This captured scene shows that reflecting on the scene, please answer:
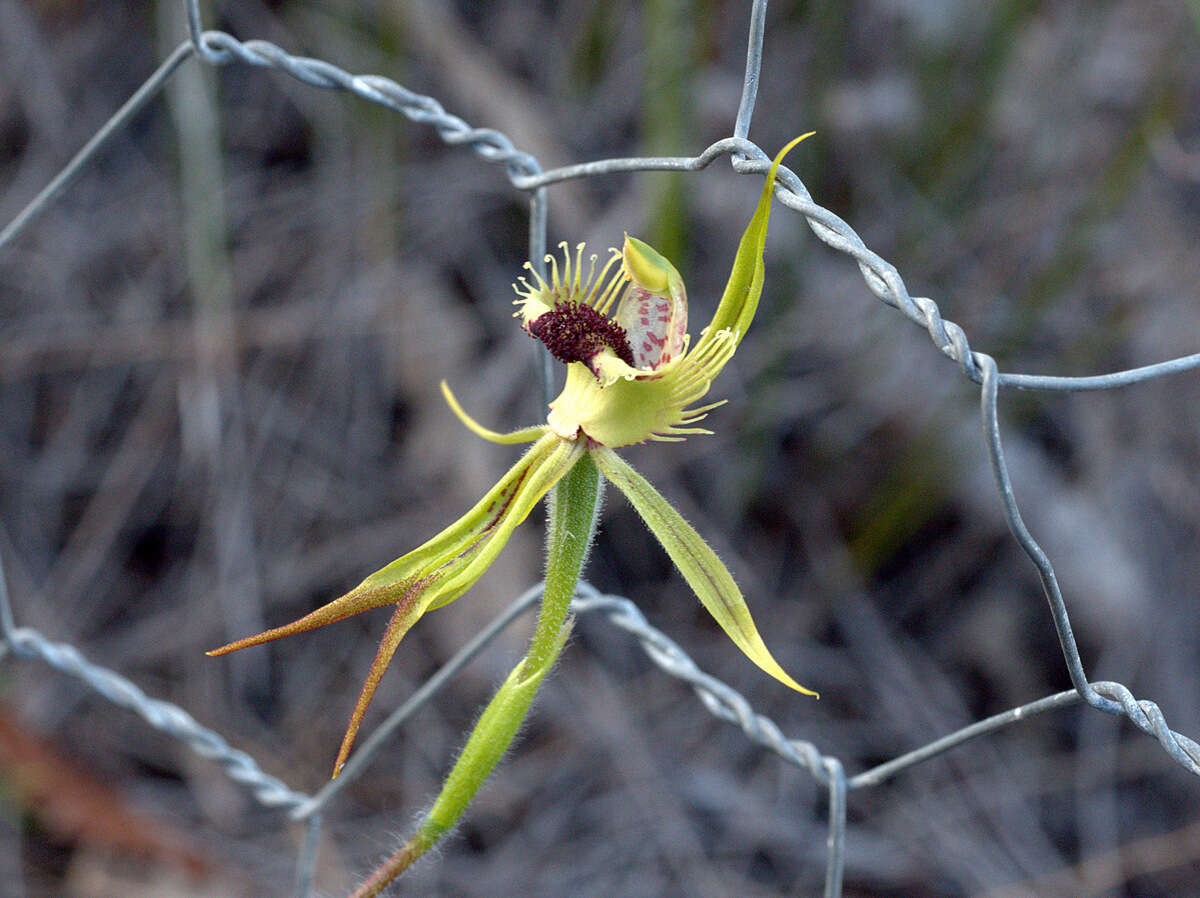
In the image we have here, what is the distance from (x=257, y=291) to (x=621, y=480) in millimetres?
1662

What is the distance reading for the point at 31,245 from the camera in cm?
209

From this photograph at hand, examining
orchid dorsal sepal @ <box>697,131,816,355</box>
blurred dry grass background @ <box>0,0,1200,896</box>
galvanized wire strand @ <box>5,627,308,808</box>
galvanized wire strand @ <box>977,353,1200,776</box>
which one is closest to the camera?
galvanized wire strand @ <box>977,353,1200,776</box>

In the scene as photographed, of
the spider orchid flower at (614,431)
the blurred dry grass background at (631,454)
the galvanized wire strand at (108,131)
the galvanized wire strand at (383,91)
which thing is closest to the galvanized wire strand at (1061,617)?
the spider orchid flower at (614,431)

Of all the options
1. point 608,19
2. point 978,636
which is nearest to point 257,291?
point 608,19

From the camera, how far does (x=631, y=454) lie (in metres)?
1.90

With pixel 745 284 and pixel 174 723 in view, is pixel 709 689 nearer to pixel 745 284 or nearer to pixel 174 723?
pixel 745 284

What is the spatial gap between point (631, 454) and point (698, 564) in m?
1.24

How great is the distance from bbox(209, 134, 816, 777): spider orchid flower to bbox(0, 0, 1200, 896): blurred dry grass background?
Result: 74cm

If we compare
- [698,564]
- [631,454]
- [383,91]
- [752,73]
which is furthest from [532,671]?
[631,454]

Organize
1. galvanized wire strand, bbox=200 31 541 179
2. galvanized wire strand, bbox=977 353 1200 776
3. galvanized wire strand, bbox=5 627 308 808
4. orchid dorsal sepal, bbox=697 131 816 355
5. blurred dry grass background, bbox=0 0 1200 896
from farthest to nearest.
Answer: blurred dry grass background, bbox=0 0 1200 896, galvanized wire strand, bbox=5 627 308 808, galvanized wire strand, bbox=200 31 541 179, orchid dorsal sepal, bbox=697 131 816 355, galvanized wire strand, bbox=977 353 1200 776

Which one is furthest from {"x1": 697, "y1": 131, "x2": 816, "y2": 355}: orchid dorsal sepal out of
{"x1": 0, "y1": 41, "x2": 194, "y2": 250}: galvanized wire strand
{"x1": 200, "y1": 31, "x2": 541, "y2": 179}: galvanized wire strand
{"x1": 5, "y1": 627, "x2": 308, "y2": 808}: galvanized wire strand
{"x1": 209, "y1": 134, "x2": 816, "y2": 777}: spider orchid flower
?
{"x1": 5, "y1": 627, "x2": 308, "y2": 808}: galvanized wire strand

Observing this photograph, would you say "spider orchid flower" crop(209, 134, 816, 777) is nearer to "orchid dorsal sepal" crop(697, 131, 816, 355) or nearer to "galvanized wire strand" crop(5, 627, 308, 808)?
"orchid dorsal sepal" crop(697, 131, 816, 355)

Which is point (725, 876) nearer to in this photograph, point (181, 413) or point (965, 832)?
point (965, 832)

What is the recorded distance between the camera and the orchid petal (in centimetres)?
65
